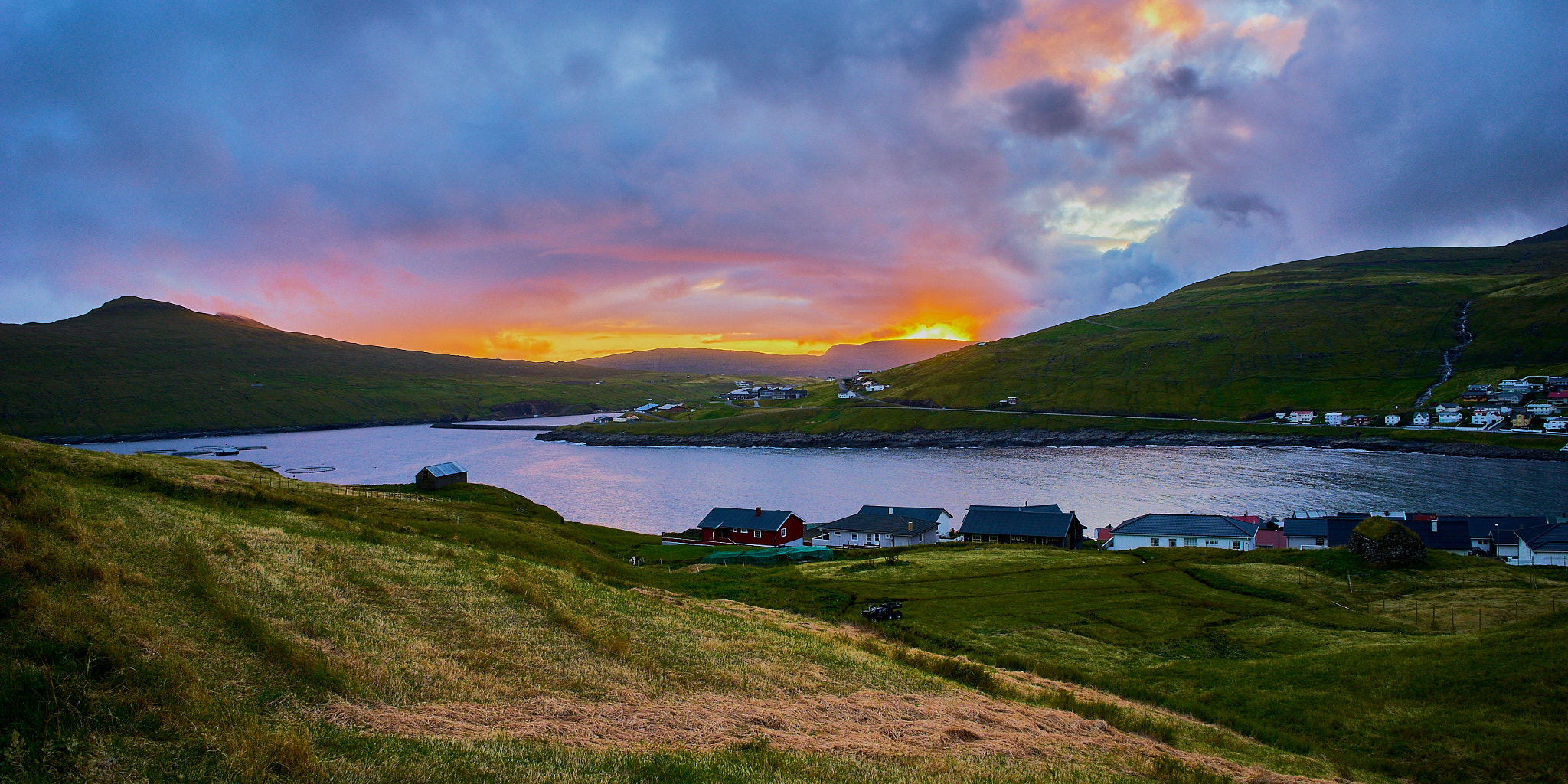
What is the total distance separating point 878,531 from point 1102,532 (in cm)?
2495

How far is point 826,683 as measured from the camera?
60.0 feet

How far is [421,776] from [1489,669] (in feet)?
103

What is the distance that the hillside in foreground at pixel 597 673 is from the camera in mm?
9047

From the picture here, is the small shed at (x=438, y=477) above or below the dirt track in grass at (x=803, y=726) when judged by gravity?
below

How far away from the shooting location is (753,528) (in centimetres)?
7738

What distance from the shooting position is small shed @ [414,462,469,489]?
82.0 metres

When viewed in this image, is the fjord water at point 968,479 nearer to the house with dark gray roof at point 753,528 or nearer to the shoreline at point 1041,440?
the shoreline at point 1041,440

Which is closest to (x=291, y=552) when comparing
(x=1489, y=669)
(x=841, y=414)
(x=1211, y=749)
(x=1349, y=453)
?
(x=1211, y=749)

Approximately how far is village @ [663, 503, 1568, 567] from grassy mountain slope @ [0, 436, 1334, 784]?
44.7 m

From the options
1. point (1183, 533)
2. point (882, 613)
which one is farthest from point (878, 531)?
point (882, 613)

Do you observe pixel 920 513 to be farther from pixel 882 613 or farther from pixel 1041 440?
pixel 1041 440

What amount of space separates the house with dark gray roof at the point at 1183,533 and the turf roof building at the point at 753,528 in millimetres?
33353

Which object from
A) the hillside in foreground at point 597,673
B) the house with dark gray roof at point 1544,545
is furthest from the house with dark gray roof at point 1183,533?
the hillside in foreground at point 597,673

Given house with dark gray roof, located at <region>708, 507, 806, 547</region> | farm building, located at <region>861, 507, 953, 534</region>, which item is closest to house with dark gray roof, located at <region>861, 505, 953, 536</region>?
farm building, located at <region>861, 507, 953, 534</region>
